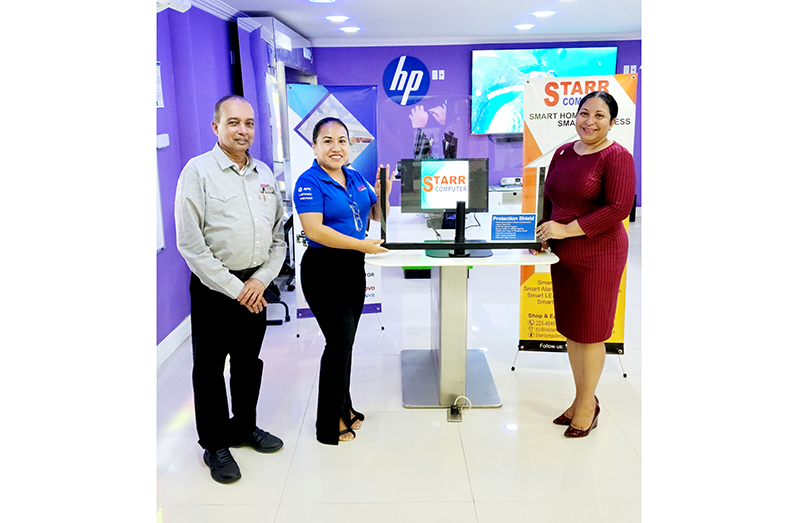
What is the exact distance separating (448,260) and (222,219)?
3.34 ft

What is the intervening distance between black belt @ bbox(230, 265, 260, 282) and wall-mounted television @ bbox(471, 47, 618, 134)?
22.1 feet

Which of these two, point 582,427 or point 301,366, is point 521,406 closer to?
point 582,427

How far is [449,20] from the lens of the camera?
703 cm

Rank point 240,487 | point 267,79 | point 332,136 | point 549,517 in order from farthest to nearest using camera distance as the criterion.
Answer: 1. point 267,79
2. point 332,136
3. point 240,487
4. point 549,517

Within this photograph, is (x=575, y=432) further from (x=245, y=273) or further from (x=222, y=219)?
(x=222, y=219)

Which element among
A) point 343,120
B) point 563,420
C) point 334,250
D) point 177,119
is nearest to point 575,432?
point 563,420

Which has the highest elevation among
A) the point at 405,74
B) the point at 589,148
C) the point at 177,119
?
the point at 405,74

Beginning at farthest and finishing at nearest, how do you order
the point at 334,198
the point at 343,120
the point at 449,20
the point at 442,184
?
the point at 449,20, the point at 343,120, the point at 442,184, the point at 334,198

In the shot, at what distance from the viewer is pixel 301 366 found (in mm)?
3721

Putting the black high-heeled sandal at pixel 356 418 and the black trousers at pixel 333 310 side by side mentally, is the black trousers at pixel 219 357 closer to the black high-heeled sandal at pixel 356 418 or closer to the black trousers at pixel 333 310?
the black trousers at pixel 333 310
